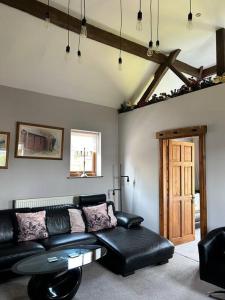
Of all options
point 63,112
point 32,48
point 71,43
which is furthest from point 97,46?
point 63,112

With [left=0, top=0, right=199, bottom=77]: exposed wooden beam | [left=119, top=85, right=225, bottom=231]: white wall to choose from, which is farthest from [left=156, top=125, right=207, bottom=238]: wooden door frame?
[left=0, top=0, right=199, bottom=77]: exposed wooden beam

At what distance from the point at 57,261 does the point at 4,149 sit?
2.38m

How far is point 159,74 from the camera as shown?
5012 mm

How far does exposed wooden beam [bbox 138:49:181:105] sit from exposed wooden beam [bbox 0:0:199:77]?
113mm

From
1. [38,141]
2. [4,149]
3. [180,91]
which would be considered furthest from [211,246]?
[4,149]

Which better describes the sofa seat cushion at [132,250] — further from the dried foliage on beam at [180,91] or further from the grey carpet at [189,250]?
the dried foliage on beam at [180,91]

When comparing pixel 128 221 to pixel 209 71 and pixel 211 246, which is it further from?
pixel 209 71

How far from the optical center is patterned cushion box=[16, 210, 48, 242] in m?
3.60

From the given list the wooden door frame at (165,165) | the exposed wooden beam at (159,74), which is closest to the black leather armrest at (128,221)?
the wooden door frame at (165,165)

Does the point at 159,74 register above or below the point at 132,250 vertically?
above

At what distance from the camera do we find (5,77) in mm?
4188

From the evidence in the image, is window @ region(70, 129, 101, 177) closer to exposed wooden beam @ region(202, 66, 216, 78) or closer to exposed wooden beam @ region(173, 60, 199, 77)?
exposed wooden beam @ region(173, 60, 199, 77)

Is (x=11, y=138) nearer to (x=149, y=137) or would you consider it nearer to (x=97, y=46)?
(x=97, y=46)

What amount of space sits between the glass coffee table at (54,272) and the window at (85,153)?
8.07 feet
